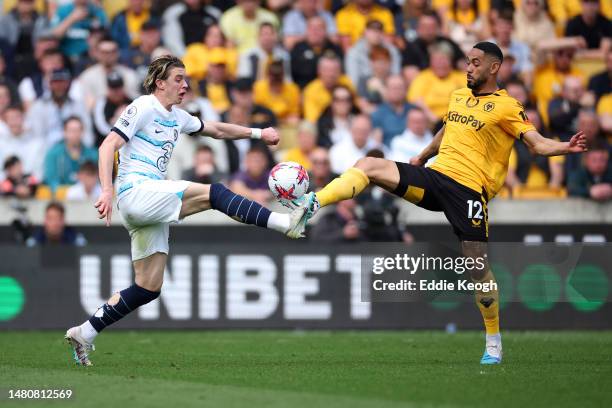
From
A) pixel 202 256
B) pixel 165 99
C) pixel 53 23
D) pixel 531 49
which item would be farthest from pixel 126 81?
pixel 165 99

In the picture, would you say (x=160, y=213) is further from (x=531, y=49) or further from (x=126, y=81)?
(x=531, y=49)

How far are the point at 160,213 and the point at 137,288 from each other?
0.88 metres

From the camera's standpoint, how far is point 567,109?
59.6ft

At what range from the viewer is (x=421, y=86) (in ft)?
61.8

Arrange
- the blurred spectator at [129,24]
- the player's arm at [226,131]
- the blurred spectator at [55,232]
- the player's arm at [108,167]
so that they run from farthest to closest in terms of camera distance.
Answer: the blurred spectator at [129,24]
the blurred spectator at [55,232]
the player's arm at [226,131]
the player's arm at [108,167]

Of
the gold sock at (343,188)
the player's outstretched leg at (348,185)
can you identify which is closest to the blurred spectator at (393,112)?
the player's outstretched leg at (348,185)

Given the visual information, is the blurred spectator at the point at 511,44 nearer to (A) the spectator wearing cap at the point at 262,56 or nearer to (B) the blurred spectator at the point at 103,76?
(A) the spectator wearing cap at the point at 262,56

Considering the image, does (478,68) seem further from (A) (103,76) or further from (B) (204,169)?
(A) (103,76)

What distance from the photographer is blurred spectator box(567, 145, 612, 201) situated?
17.0 meters

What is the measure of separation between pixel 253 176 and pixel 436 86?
3509mm

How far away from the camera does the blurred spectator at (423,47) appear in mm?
19312

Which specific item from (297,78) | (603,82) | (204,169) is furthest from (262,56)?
(603,82)

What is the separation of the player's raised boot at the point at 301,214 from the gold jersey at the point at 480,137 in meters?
1.47

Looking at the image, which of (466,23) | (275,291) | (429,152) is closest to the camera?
(429,152)
